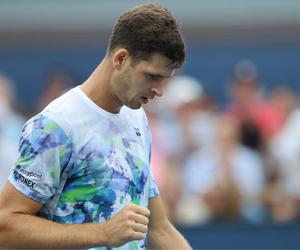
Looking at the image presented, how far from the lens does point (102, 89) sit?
183 inches

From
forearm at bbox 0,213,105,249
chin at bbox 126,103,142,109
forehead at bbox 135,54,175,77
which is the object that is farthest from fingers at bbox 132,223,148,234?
forehead at bbox 135,54,175,77

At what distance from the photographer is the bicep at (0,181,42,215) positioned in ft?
14.6

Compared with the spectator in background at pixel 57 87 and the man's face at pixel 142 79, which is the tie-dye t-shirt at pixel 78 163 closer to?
the man's face at pixel 142 79

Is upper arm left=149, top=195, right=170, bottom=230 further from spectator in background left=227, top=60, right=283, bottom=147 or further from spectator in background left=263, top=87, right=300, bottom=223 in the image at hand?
spectator in background left=227, top=60, right=283, bottom=147

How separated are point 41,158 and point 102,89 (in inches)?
16.1

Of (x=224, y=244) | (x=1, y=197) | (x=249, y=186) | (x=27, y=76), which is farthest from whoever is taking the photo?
(x=27, y=76)

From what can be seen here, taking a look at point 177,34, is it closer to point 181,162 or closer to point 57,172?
point 57,172

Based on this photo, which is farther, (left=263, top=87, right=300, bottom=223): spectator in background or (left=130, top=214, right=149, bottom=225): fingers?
(left=263, top=87, right=300, bottom=223): spectator in background

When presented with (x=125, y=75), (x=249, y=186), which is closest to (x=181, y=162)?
(x=249, y=186)

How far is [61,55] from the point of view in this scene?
13.1 metres

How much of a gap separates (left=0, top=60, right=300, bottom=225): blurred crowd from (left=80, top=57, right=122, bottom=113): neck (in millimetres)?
4329

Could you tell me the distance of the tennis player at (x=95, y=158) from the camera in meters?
4.45

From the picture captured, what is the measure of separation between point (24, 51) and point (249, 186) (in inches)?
194

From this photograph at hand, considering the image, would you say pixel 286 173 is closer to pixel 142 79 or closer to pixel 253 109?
pixel 253 109
